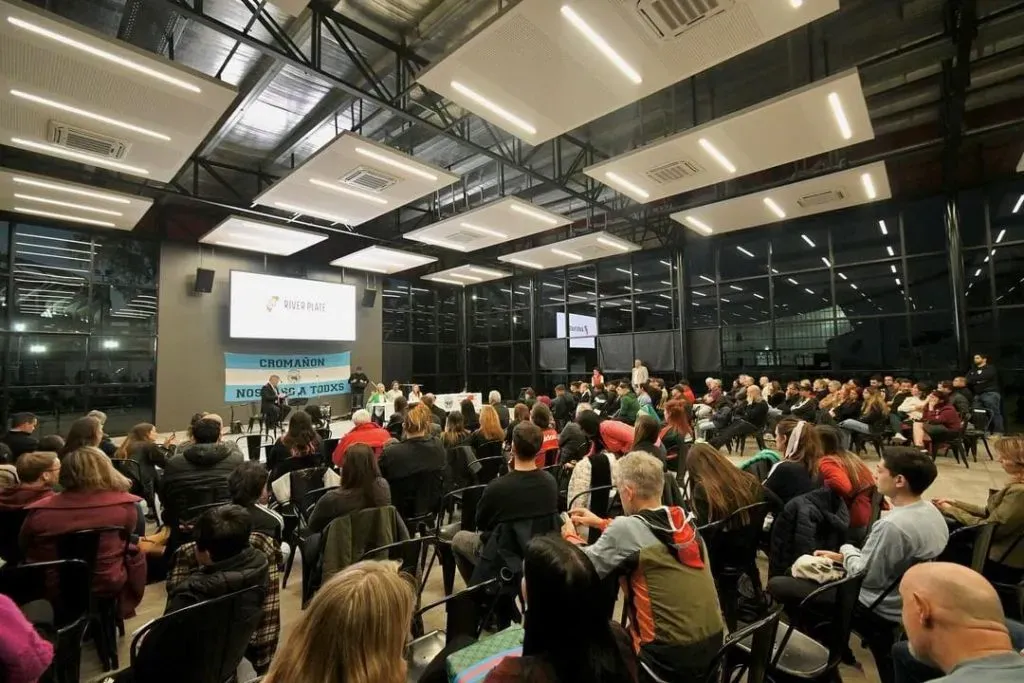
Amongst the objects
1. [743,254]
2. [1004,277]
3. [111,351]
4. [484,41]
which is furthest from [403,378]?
[1004,277]

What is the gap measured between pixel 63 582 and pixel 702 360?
36.4 ft

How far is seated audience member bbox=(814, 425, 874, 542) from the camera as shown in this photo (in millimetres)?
2459

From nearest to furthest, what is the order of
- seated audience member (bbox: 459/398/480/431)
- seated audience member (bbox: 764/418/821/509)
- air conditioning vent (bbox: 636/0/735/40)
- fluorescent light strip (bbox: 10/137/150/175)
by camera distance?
seated audience member (bbox: 764/418/821/509), air conditioning vent (bbox: 636/0/735/40), fluorescent light strip (bbox: 10/137/150/175), seated audience member (bbox: 459/398/480/431)

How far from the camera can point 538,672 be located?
101 centimetres

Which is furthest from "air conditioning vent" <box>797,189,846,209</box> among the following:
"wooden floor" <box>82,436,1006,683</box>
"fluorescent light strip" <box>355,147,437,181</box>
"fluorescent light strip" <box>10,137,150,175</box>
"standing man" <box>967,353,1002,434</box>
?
"fluorescent light strip" <box>10,137,150,175</box>

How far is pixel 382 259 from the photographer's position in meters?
10.9

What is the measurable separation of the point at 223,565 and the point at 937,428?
7.67 m

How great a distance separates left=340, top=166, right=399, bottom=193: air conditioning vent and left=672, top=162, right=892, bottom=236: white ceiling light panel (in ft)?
15.9

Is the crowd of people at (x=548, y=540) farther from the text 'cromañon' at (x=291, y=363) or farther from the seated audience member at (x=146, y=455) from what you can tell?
the text 'cromañon' at (x=291, y=363)

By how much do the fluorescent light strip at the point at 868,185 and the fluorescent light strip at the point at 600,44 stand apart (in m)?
4.20

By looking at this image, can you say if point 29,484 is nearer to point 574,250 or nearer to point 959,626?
point 959,626

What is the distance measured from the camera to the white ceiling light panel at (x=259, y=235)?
8.15 m

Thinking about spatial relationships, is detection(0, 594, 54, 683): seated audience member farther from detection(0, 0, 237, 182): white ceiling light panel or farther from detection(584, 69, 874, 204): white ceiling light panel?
detection(584, 69, 874, 204): white ceiling light panel

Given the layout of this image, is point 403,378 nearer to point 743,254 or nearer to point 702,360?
point 702,360
